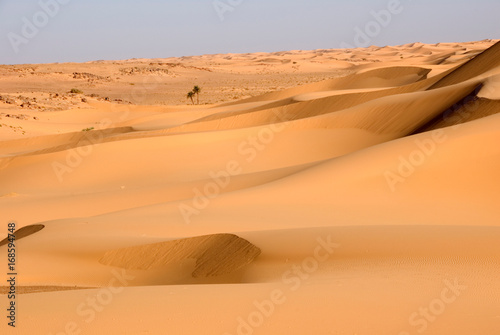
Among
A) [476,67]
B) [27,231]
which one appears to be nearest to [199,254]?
[27,231]

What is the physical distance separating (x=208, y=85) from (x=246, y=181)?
56.5 meters

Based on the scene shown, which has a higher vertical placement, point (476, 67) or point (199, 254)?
point (476, 67)

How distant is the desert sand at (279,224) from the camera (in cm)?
498

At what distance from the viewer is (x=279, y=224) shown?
10.1 meters

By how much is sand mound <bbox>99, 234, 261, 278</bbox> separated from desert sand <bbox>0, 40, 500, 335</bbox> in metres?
0.03

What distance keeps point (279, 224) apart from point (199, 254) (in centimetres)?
188

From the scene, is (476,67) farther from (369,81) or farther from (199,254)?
(199,254)

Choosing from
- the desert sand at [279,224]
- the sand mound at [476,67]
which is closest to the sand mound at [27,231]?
the desert sand at [279,224]

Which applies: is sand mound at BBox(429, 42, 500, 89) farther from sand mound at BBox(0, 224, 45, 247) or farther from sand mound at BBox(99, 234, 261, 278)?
sand mound at BBox(99, 234, 261, 278)

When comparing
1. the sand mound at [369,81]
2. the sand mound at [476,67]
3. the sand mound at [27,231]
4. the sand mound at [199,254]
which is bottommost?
the sand mound at [199,254]

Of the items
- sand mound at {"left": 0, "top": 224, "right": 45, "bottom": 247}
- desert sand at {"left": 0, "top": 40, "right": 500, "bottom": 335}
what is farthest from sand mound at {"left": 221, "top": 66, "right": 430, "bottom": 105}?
sand mound at {"left": 0, "top": 224, "right": 45, "bottom": 247}

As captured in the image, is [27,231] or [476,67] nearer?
[27,231]

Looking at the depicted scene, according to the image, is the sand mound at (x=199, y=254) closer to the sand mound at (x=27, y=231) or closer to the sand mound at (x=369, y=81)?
the sand mound at (x=27, y=231)

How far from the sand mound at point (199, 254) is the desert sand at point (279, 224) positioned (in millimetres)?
27
